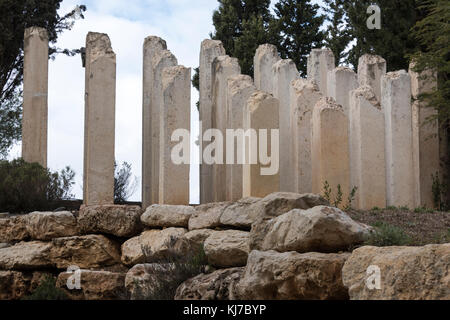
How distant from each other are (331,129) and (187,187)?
8.02 ft

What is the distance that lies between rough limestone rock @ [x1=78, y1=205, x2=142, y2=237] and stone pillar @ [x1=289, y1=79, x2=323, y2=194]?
287 cm

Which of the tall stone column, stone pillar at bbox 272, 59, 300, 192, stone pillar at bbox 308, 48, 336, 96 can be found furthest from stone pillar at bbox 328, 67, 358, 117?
the tall stone column

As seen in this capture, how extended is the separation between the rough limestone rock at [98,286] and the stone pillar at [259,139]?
227 cm

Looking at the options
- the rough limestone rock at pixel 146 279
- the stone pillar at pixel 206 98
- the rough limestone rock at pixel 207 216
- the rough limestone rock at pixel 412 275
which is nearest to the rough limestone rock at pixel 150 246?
the rough limestone rock at pixel 207 216

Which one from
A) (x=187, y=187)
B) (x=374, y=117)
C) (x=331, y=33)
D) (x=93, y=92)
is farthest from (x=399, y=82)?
(x=331, y=33)

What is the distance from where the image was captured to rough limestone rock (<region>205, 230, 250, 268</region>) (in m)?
8.03

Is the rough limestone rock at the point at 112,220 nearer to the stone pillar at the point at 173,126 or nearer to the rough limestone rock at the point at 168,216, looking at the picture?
the rough limestone rock at the point at 168,216

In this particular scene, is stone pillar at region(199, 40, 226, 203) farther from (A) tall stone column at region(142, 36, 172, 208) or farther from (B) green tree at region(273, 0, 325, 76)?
(B) green tree at region(273, 0, 325, 76)

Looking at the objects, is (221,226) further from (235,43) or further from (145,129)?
(235,43)

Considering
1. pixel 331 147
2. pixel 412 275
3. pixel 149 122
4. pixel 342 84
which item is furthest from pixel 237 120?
pixel 412 275

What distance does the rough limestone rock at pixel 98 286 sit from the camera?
922cm

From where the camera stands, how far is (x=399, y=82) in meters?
12.1

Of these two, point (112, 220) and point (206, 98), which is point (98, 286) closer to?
point (112, 220)

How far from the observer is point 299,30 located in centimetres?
2200
